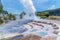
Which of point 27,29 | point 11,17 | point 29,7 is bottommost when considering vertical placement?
point 27,29

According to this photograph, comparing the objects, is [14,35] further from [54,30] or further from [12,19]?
[54,30]

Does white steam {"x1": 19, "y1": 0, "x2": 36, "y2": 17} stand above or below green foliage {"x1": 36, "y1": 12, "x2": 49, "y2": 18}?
above

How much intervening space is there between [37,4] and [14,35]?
0.48 m

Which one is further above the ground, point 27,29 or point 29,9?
point 29,9

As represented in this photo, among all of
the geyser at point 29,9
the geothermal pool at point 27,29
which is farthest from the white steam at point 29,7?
the geothermal pool at point 27,29

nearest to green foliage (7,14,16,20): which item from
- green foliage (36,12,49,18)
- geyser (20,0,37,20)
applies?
geyser (20,0,37,20)

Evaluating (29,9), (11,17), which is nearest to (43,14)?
(29,9)

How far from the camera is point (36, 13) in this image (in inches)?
73.9

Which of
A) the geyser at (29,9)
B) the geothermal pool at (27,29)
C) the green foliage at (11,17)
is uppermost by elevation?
the geyser at (29,9)

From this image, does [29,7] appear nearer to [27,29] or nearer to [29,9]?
[29,9]

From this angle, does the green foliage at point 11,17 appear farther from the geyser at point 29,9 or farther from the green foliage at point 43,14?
the green foliage at point 43,14

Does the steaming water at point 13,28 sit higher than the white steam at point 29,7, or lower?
lower

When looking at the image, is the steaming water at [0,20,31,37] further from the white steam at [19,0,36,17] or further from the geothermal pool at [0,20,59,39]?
the white steam at [19,0,36,17]

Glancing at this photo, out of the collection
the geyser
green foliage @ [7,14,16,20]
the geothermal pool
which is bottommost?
the geothermal pool
